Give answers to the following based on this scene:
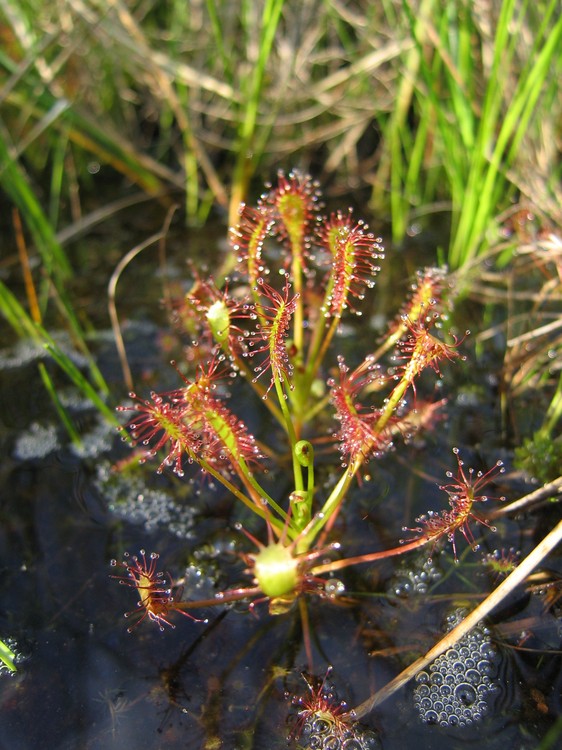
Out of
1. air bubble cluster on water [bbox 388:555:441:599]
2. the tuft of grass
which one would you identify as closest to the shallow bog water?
air bubble cluster on water [bbox 388:555:441:599]

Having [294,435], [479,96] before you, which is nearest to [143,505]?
[294,435]

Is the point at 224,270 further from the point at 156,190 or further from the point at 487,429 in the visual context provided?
the point at 487,429

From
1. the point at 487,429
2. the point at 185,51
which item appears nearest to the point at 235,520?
the point at 487,429

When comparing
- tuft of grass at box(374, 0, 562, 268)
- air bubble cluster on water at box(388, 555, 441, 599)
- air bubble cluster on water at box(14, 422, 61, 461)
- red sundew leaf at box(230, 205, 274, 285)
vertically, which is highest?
tuft of grass at box(374, 0, 562, 268)

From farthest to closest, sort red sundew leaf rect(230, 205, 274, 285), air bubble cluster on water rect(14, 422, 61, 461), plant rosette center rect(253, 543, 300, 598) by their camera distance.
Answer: air bubble cluster on water rect(14, 422, 61, 461)
red sundew leaf rect(230, 205, 274, 285)
plant rosette center rect(253, 543, 300, 598)

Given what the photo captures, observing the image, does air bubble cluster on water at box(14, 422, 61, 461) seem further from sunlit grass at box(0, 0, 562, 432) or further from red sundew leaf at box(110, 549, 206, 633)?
red sundew leaf at box(110, 549, 206, 633)

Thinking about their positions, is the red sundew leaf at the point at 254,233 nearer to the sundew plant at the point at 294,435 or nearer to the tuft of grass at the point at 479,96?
the sundew plant at the point at 294,435

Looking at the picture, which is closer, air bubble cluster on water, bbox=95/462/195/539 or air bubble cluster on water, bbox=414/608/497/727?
air bubble cluster on water, bbox=414/608/497/727
